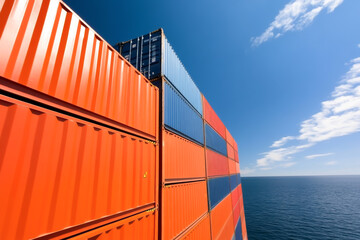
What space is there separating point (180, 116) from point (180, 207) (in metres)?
4.30

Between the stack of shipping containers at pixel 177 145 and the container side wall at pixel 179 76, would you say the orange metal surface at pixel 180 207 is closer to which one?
the stack of shipping containers at pixel 177 145

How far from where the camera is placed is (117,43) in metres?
9.20

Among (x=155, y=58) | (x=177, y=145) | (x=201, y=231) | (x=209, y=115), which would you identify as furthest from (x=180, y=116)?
(x=209, y=115)

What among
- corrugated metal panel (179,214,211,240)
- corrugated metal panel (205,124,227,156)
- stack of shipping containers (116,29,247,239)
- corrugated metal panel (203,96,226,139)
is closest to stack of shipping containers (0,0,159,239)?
stack of shipping containers (116,29,247,239)

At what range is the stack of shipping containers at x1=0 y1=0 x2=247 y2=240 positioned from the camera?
8.18 ft

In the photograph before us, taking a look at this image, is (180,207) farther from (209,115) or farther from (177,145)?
(209,115)

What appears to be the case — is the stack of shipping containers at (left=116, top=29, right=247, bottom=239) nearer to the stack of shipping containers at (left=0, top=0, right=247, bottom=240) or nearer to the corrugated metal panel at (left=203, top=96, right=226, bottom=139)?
the stack of shipping containers at (left=0, top=0, right=247, bottom=240)

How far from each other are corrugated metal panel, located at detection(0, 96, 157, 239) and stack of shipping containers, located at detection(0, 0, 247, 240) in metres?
0.01

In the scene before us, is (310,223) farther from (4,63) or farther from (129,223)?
(4,63)

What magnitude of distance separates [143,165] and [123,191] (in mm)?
1149

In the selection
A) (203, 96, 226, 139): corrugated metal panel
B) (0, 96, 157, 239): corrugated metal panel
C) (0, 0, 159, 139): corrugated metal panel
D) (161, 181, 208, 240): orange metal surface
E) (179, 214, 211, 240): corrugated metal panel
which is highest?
(203, 96, 226, 139): corrugated metal panel

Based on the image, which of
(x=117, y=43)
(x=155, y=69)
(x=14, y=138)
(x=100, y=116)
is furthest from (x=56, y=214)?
(x=117, y=43)

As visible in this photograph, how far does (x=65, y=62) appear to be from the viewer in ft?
11.0

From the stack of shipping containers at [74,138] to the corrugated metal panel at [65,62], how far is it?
0.06 feet
